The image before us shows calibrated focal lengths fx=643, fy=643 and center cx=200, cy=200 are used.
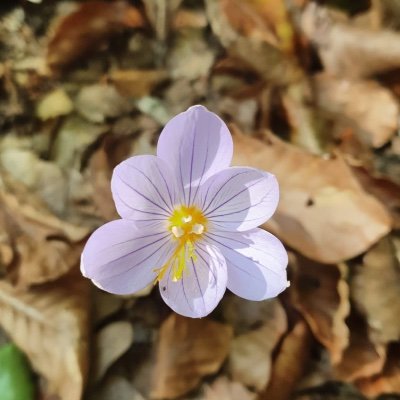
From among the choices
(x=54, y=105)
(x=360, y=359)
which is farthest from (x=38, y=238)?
(x=360, y=359)

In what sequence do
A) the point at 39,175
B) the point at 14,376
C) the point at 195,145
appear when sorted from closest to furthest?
the point at 195,145 < the point at 14,376 < the point at 39,175

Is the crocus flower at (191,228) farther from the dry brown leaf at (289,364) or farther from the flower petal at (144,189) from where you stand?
the dry brown leaf at (289,364)

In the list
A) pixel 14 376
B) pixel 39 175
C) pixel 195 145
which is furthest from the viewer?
pixel 39 175

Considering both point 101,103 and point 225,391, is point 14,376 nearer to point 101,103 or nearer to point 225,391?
point 225,391

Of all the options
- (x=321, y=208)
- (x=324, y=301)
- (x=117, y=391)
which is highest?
(x=321, y=208)

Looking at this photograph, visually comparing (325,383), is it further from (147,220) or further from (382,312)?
(147,220)

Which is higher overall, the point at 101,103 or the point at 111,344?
the point at 101,103

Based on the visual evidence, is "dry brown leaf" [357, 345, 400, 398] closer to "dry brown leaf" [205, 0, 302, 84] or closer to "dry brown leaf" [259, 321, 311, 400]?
"dry brown leaf" [259, 321, 311, 400]

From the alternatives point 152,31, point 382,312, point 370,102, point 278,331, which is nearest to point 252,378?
point 278,331
